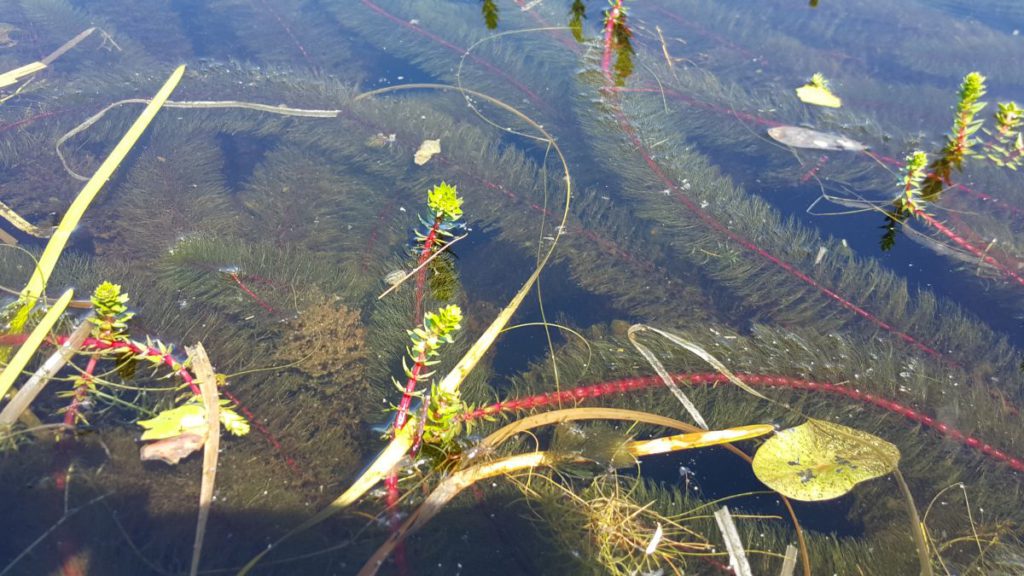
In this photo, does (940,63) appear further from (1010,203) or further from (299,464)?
(299,464)

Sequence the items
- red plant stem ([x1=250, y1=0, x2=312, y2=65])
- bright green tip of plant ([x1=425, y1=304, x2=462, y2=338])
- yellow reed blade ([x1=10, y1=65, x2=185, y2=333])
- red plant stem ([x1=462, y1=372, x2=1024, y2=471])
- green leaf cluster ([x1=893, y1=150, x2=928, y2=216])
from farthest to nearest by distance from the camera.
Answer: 1. red plant stem ([x1=250, y1=0, x2=312, y2=65])
2. green leaf cluster ([x1=893, y1=150, x2=928, y2=216])
3. yellow reed blade ([x1=10, y1=65, x2=185, y2=333])
4. red plant stem ([x1=462, y1=372, x2=1024, y2=471])
5. bright green tip of plant ([x1=425, y1=304, x2=462, y2=338])

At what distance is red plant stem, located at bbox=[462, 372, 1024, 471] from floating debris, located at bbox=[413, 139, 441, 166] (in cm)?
170

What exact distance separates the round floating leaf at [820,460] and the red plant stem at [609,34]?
8.35 feet

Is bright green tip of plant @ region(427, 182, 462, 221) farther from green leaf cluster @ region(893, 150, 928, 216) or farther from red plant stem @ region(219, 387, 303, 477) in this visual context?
green leaf cluster @ region(893, 150, 928, 216)

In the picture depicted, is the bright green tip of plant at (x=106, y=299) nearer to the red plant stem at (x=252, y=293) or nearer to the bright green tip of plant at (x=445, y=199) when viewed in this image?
the red plant stem at (x=252, y=293)

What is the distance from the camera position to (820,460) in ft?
6.57

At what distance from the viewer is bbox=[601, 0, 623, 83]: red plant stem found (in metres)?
3.83

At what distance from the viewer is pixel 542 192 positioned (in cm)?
315

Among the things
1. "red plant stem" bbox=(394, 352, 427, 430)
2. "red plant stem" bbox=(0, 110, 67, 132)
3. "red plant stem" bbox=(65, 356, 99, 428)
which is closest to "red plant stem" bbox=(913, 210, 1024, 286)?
"red plant stem" bbox=(394, 352, 427, 430)

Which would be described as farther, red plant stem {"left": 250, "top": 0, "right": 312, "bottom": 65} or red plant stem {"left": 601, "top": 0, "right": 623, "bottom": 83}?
red plant stem {"left": 250, "top": 0, "right": 312, "bottom": 65}

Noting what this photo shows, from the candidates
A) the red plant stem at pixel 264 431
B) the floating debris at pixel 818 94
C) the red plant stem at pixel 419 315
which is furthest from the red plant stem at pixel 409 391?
the floating debris at pixel 818 94

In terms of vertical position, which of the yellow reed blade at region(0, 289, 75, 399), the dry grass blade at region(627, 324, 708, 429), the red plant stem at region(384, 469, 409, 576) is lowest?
the red plant stem at region(384, 469, 409, 576)

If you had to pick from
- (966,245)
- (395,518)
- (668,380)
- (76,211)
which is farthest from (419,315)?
(966,245)

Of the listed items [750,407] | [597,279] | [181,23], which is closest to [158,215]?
[597,279]
